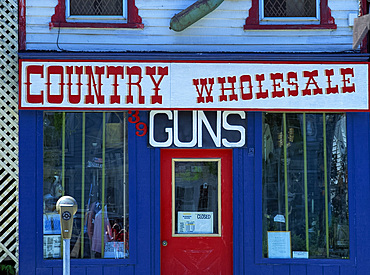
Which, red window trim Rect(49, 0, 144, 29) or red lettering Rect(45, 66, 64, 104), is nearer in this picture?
red lettering Rect(45, 66, 64, 104)

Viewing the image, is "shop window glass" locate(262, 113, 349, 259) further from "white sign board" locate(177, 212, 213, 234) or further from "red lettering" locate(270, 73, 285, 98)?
"white sign board" locate(177, 212, 213, 234)

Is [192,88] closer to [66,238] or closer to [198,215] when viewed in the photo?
[198,215]

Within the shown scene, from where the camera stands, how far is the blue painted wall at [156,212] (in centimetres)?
791

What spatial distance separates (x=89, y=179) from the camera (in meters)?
8.09

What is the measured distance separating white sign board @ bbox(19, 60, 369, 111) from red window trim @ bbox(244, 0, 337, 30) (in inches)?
22.3

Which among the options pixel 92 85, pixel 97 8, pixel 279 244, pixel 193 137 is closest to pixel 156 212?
pixel 193 137

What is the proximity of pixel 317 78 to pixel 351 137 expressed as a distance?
39.1 inches

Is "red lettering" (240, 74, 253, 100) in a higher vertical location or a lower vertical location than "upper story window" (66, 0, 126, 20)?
lower

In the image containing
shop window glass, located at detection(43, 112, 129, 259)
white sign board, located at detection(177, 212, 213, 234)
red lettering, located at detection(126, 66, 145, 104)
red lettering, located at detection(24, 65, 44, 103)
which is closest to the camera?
red lettering, located at detection(24, 65, 44, 103)

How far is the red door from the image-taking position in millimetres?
8125

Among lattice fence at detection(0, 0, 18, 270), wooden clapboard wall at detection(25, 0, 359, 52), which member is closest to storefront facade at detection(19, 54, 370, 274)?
lattice fence at detection(0, 0, 18, 270)

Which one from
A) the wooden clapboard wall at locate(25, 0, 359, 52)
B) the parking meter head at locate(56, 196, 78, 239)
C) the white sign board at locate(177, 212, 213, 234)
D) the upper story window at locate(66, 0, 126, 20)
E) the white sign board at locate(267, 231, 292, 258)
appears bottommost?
the white sign board at locate(267, 231, 292, 258)

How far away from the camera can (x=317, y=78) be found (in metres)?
8.05

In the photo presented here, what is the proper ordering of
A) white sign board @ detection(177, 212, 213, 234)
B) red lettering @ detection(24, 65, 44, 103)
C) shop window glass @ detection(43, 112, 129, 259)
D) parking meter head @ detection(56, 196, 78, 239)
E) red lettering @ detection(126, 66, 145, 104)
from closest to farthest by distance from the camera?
parking meter head @ detection(56, 196, 78, 239) → red lettering @ detection(24, 65, 44, 103) → red lettering @ detection(126, 66, 145, 104) → shop window glass @ detection(43, 112, 129, 259) → white sign board @ detection(177, 212, 213, 234)
